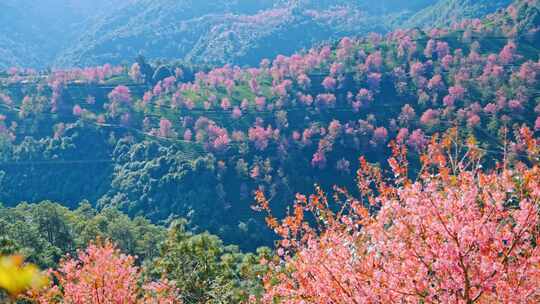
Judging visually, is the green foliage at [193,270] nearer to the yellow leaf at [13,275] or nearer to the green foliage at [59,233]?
the green foliage at [59,233]

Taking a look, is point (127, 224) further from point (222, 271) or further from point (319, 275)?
point (319, 275)

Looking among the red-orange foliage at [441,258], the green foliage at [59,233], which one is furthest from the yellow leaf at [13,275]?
the green foliage at [59,233]

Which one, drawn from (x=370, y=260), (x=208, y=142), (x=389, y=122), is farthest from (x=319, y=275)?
(x=389, y=122)

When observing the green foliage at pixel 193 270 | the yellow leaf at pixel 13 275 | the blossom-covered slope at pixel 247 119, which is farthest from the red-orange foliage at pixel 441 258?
the blossom-covered slope at pixel 247 119

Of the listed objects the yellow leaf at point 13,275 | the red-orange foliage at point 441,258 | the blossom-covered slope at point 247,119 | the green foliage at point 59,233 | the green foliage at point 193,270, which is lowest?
the blossom-covered slope at point 247,119

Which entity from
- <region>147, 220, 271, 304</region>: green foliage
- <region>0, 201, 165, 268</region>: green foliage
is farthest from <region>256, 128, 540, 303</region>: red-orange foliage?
<region>0, 201, 165, 268</region>: green foliage

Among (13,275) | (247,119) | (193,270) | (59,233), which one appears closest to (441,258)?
(13,275)

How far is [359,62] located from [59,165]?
75804mm

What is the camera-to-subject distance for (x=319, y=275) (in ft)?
29.7

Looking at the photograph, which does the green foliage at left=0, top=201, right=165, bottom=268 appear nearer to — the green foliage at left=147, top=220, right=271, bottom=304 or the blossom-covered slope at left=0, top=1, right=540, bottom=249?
the green foliage at left=147, top=220, right=271, bottom=304

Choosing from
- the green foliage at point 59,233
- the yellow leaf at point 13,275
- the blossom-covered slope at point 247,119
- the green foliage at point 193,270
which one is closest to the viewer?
the yellow leaf at point 13,275

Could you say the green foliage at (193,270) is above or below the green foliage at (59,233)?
above

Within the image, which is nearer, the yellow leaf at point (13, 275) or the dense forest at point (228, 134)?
the yellow leaf at point (13, 275)

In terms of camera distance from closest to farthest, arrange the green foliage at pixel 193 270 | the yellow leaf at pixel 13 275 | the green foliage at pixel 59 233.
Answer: the yellow leaf at pixel 13 275 < the green foliage at pixel 193 270 < the green foliage at pixel 59 233
